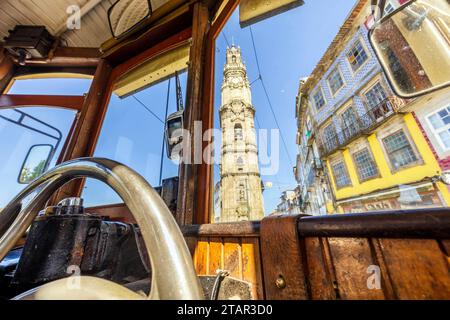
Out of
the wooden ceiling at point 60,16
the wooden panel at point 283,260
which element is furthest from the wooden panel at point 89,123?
the wooden panel at point 283,260

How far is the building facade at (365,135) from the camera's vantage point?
20.2 feet

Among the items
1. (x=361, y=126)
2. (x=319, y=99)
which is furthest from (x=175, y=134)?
(x=319, y=99)

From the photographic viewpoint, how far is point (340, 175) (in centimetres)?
1013

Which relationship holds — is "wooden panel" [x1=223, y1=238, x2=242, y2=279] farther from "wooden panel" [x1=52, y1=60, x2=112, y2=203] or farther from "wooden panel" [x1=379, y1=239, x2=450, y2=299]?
"wooden panel" [x1=52, y1=60, x2=112, y2=203]

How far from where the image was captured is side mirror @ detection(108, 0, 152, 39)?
2.16 meters

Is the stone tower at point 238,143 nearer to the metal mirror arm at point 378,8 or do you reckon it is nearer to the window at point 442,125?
the window at point 442,125

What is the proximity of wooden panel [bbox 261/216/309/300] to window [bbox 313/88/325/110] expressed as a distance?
12.5 meters

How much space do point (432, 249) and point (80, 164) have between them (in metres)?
0.94

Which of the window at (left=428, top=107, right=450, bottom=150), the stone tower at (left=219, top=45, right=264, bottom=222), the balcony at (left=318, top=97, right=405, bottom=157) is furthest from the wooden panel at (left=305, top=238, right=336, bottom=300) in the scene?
the stone tower at (left=219, top=45, right=264, bottom=222)

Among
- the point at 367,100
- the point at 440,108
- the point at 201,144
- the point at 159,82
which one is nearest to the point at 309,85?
the point at 367,100

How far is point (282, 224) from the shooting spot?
67 centimetres

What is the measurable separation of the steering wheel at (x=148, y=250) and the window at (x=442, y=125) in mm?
6382

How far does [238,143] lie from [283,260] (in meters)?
22.3
